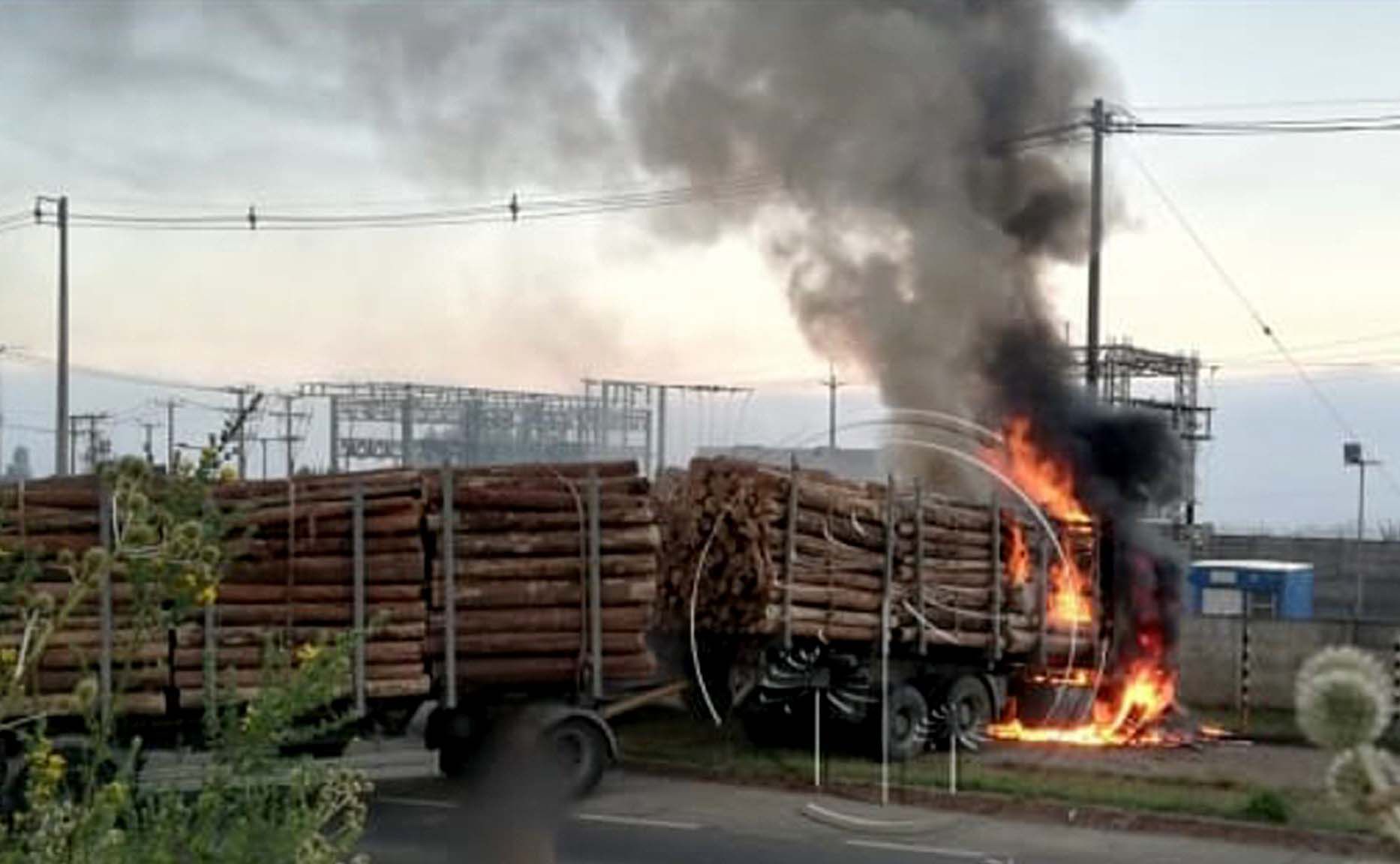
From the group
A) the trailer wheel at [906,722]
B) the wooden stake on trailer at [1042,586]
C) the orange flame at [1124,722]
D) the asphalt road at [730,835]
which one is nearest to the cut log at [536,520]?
the asphalt road at [730,835]

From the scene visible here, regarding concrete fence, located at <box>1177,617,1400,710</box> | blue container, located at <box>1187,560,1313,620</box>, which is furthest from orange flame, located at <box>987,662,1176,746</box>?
blue container, located at <box>1187,560,1313,620</box>

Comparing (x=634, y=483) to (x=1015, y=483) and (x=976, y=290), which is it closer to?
(x=1015, y=483)

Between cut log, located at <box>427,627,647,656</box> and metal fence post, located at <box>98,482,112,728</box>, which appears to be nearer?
metal fence post, located at <box>98,482,112,728</box>

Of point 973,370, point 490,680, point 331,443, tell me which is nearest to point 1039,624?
point 973,370

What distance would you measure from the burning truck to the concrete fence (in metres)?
1.95

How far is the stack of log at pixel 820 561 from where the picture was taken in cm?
1464

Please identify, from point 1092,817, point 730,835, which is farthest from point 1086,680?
point 730,835

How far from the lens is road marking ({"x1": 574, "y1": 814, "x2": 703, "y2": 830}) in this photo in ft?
41.3

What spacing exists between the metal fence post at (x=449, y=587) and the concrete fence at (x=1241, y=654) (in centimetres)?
1046

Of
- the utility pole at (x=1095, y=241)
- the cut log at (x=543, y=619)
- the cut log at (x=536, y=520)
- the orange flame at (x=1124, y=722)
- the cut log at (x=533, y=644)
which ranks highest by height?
the utility pole at (x=1095, y=241)

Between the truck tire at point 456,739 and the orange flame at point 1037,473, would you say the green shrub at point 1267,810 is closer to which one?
the orange flame at point 1037,473

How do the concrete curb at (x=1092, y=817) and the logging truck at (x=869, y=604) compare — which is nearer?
the concrete curb at (x=1092, y=817)

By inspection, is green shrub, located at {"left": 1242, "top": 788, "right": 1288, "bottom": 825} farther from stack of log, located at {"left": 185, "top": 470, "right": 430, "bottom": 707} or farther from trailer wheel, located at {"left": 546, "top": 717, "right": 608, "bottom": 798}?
stack of log, located at {"left": 185, "top": 470, "right": 430, "bottom": 707}

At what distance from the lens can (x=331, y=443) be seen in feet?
134
